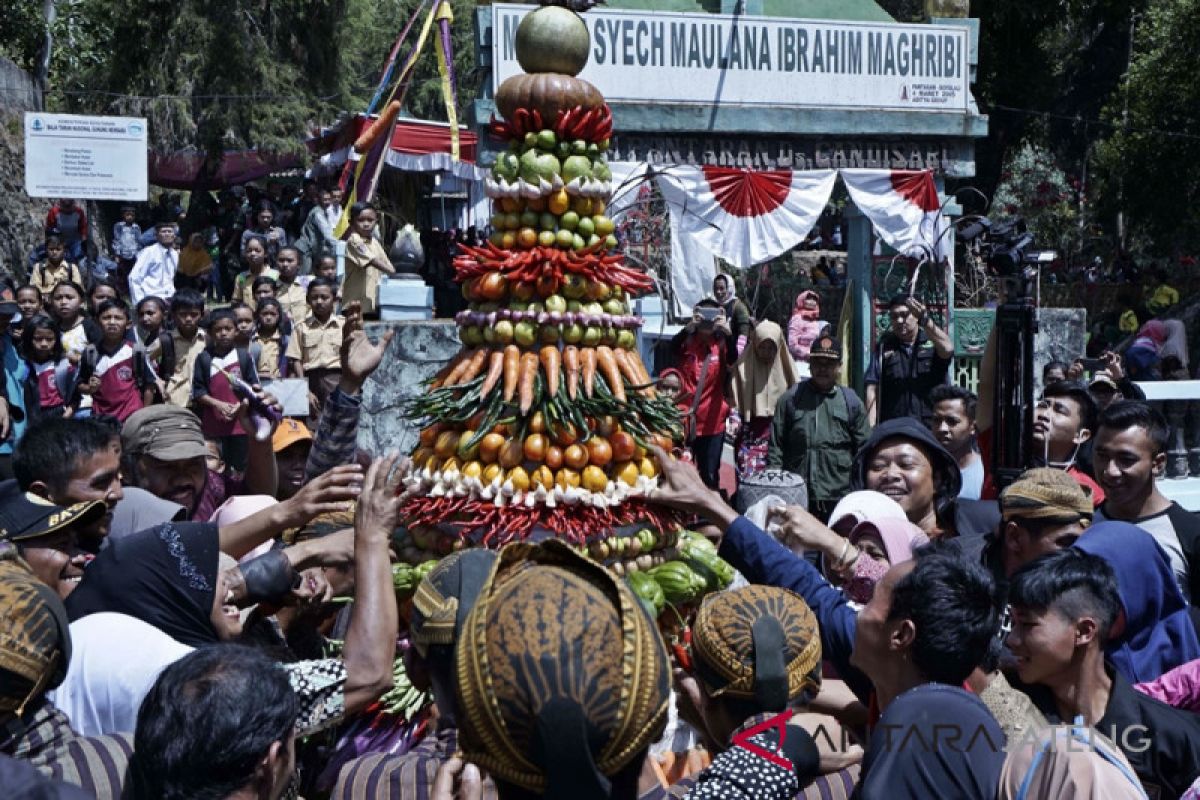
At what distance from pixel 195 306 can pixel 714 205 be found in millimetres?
4861

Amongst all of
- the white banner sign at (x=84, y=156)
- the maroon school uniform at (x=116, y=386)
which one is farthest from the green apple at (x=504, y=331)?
the white banner sign at (x=84, y=156)

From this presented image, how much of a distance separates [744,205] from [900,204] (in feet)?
5.22

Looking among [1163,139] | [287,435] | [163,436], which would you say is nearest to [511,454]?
[163,436]

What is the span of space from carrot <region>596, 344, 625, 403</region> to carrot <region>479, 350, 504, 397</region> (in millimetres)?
282

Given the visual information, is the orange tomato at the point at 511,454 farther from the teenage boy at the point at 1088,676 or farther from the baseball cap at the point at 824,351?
the baseball cap at the point at 824,351

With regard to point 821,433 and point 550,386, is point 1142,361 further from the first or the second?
point 550,386

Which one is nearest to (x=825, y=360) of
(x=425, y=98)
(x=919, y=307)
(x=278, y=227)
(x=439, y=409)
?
(x=919, y=307)

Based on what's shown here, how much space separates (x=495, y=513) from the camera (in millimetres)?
3541

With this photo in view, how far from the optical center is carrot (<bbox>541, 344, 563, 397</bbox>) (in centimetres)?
360

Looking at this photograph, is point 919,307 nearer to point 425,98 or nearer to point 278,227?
point 278,227

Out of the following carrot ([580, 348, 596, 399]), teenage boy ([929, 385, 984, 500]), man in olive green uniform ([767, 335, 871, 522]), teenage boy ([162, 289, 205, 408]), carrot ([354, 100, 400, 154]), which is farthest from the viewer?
carrot ([354, 100, 400, 154])

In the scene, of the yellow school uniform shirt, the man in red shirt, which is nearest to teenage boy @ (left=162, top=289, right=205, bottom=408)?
the yellow school uniform shirt

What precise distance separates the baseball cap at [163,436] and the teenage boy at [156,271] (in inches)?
443

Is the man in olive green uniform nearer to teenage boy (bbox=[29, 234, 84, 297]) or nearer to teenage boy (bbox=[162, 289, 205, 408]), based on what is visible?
teenage boy (bbox=[162, 289, 205, 408])
